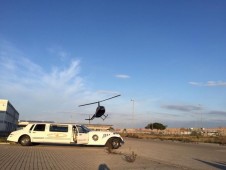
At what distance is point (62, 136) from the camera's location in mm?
24719

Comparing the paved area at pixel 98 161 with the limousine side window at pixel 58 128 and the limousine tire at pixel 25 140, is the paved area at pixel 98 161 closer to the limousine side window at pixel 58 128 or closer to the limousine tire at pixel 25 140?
the limousine tire at pixel 25 140

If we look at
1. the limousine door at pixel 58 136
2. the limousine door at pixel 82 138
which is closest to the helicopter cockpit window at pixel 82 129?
the limousine door at pixel 82 138

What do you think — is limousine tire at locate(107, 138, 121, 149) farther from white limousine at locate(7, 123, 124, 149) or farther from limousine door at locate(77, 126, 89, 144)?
limousine door at locate(77, 126, 89, 144)

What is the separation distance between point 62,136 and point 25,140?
2.60m

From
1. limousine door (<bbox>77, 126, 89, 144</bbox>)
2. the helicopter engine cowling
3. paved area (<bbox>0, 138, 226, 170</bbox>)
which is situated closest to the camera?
paved area (<bbox>0, 138, 226, 170</bbox>)

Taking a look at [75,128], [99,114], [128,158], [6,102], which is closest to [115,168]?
[128,158]

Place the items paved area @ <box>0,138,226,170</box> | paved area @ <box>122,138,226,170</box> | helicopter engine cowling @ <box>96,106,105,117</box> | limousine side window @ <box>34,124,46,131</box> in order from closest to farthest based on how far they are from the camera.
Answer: paved area @ <box>0,138,226,170</box> → paved area @ <box>122,138,226,170</box> → limousine side window @ <box>34,124,46,131</box> → helicopter engine cowling @ <box>96,106,105,117</box>

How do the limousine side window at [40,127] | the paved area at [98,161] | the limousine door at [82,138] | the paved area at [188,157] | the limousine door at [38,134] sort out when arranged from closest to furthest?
the paved area at [98,161] < the paved area at [188,157] < the limousine door at [82,138] < the limousine door at [38,134] < the limousine side window at [40,127]

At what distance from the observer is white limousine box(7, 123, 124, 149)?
80.1 ft

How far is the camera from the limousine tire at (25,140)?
24453 millimetres

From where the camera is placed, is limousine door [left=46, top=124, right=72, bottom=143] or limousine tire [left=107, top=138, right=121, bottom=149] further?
limousine door [left=46, top=124, right=72, bottom=143]

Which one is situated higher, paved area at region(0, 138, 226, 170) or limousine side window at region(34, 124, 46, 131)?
limousine side window at region(34, 124, 46, 131)

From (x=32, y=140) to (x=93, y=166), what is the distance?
12.1 meters

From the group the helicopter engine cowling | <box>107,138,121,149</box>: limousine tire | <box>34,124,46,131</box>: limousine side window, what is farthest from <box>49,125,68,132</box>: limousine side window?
the helicopter engine cowling
